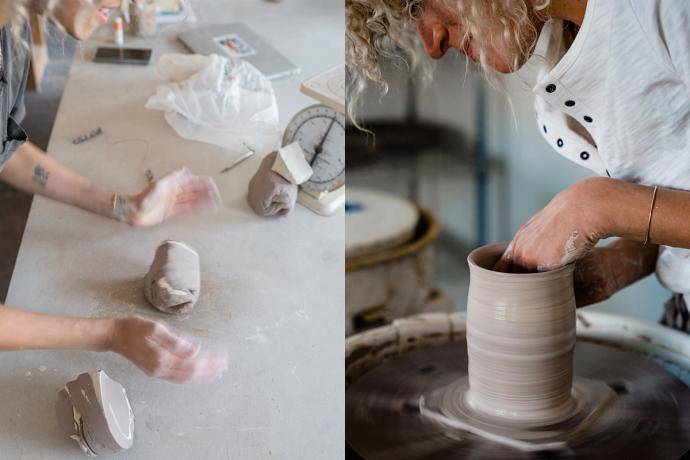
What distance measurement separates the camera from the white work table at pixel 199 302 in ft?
4.03

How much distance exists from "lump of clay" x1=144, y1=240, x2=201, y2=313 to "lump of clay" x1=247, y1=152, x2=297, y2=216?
235 millimetres

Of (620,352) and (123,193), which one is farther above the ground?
(620,352)

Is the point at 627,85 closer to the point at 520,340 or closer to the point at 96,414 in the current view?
the point at 520,340

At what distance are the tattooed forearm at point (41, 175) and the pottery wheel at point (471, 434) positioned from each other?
77cm

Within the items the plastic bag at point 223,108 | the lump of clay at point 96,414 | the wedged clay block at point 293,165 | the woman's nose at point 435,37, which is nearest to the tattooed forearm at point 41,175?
the plastic bag at point 223,108

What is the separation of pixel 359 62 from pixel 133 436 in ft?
2.45

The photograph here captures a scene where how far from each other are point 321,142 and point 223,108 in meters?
0.38

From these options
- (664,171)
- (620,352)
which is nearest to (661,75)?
(664,171)

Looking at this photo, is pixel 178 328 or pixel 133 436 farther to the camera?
pixel 178 328

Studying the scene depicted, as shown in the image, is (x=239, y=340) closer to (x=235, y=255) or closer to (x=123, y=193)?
(x=235, y=255)

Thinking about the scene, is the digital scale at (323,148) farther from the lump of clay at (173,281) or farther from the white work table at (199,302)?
the lump of clay at (173,281)

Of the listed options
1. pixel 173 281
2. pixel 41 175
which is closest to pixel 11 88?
pixel 41 175

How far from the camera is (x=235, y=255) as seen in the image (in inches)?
63.7

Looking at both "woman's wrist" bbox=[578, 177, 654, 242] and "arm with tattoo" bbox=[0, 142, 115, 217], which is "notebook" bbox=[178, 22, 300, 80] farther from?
"woman's wrist" bbox=[578, 177, 654, 242]
